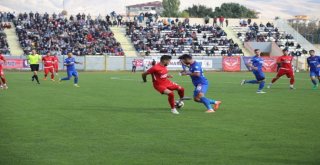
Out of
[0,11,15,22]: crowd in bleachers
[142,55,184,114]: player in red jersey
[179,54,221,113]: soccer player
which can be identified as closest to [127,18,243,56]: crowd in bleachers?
[0,11,15,22]: crowd in bleachers

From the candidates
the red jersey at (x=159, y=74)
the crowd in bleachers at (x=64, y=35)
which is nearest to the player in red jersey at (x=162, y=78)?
the red jersey at (x=159, y=74)

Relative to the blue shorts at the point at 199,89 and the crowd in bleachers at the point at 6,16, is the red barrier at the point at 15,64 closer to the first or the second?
the crowd in bleachers at the point at 6,16

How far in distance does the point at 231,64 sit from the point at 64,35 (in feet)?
59.2

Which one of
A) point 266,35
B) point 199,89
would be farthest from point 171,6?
point 199,89

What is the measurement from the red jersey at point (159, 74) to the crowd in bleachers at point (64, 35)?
141 feet

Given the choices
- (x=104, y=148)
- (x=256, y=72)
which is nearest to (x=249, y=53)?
(x=256, y=72)

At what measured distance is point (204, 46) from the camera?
66.6 meters

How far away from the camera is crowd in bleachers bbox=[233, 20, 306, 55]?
6894cm

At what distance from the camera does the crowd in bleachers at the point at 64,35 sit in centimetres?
6009

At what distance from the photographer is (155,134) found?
469 inches

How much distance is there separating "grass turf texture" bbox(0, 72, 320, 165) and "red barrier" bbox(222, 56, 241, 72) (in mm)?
40017

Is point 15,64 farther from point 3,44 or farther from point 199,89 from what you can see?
point 199,89

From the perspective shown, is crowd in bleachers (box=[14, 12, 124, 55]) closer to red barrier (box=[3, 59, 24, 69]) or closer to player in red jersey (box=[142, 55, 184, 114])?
red barrier (box=[3, 59, 24, 69])

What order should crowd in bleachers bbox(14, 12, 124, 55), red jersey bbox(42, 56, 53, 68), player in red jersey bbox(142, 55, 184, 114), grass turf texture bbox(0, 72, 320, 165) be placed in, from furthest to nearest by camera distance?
1. crowd in bleachers bbox(14, 12, 124, 55)
2. red jersey bbox(42, 56, 53, 68)
3. player in red jersey bbox(142, 55, 184, 114)
4. grass turf texture bbox(0, 72, 320, 165)
